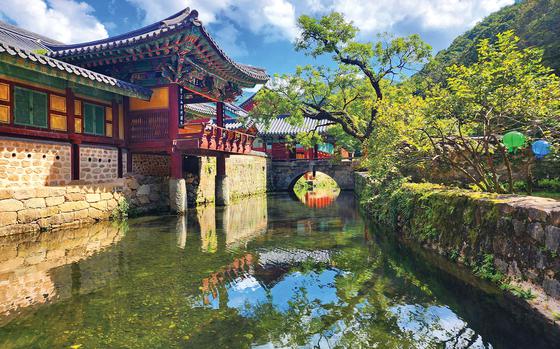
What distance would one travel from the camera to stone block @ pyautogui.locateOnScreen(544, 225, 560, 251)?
4.37 m

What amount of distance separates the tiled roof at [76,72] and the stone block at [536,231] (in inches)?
483

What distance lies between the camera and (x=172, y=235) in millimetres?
10367

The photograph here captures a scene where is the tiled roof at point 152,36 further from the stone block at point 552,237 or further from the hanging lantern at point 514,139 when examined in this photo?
the stone block at point 552,237

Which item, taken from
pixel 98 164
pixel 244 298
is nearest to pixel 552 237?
pixel 244 298

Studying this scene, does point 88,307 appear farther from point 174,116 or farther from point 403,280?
point 174,116

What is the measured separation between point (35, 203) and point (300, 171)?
25.9 metres

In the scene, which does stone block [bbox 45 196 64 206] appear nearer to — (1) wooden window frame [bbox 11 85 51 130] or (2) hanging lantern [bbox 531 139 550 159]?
(1) wooden window frame [bbox 11 85 51 130]

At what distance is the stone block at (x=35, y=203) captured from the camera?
1025 centimetres

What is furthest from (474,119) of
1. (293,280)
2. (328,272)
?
(293,280)

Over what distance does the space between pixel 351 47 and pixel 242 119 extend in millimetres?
8750

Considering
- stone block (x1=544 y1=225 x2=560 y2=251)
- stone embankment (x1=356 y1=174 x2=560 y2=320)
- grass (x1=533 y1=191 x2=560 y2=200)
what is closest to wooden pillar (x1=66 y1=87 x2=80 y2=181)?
stone embankment (x1=356 y1=174 x2=560 y2=320)

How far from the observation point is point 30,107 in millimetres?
11016

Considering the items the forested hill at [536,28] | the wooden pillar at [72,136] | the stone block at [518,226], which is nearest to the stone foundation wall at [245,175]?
the wooden pillar at [72,136]

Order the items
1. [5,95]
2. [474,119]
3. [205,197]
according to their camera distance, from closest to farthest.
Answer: [474,119]
[5,95]
[205,197]
